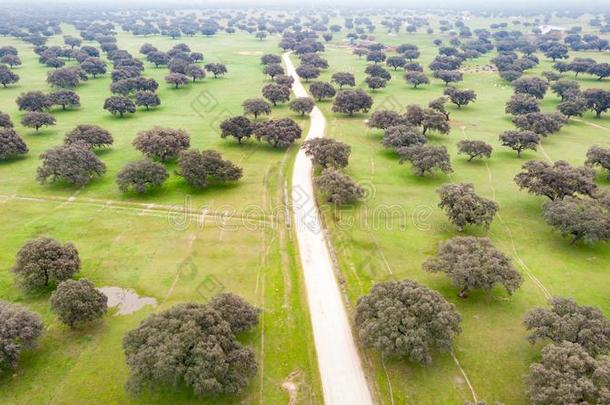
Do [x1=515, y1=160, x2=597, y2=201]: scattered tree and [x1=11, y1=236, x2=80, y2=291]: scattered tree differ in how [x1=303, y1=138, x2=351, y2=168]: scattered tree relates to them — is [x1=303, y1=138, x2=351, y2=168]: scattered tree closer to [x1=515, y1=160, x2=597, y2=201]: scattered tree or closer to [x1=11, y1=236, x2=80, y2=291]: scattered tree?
[x1=515, y1=160, x2=597, y2=201]: scattered tree

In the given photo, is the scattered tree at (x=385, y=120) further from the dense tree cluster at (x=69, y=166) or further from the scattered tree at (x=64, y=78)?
the scattered tree at (x=64, y=78)

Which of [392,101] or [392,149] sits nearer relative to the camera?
[392,149]

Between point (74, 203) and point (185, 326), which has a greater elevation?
point (185, 326)

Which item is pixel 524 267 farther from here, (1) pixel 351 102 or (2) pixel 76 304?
(1) pixel 351 102

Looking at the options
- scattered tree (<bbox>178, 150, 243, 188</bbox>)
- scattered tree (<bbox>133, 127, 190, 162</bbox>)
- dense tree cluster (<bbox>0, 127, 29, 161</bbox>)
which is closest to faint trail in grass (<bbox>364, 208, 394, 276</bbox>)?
scattered tree (<bbox>178, 150, 243, 188</bbox>)

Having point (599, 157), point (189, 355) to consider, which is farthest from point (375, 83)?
point (189, 355)

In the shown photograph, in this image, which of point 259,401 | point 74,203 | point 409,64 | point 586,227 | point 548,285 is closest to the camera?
point 259,401

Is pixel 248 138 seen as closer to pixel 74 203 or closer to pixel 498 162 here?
pixel 74 203

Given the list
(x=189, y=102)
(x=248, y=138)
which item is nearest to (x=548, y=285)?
(x=248, y=138)
